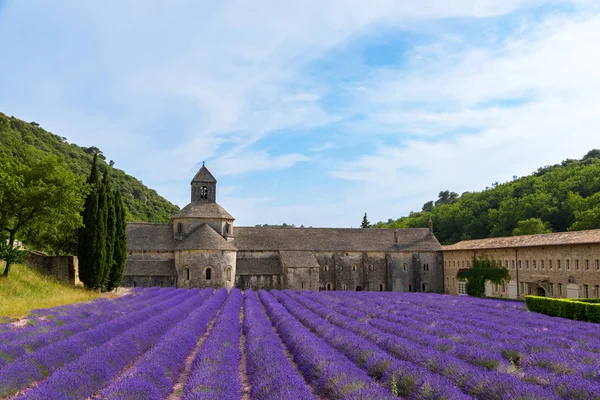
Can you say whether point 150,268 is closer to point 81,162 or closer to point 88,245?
point 88,245

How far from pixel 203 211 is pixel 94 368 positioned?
3907 cm

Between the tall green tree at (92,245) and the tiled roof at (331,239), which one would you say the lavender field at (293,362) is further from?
the tiled roof at (331,239)

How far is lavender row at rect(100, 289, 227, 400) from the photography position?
8.28 metres

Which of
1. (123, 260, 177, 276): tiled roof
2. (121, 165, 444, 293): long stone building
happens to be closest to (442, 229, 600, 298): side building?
(121, 165, 444, 293): long stone building

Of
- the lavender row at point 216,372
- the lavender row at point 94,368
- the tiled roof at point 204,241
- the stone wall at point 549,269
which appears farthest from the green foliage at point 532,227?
the lavender row at point 94,368

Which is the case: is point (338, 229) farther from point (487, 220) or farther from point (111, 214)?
point (487, 220)

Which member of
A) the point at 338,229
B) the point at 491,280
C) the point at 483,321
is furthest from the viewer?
the point at 338,229

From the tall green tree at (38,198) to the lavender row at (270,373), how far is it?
17109 mm

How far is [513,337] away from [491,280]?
98.6 feet

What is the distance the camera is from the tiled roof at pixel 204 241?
43444 mm

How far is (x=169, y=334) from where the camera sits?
14789mm

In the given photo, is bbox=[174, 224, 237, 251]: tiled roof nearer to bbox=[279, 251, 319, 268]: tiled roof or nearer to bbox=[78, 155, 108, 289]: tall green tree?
bbox=[279, 251, 319, 268]: tiled roof

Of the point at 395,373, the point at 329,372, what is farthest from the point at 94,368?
the point at 395,373

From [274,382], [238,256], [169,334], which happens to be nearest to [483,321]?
[169,334]
